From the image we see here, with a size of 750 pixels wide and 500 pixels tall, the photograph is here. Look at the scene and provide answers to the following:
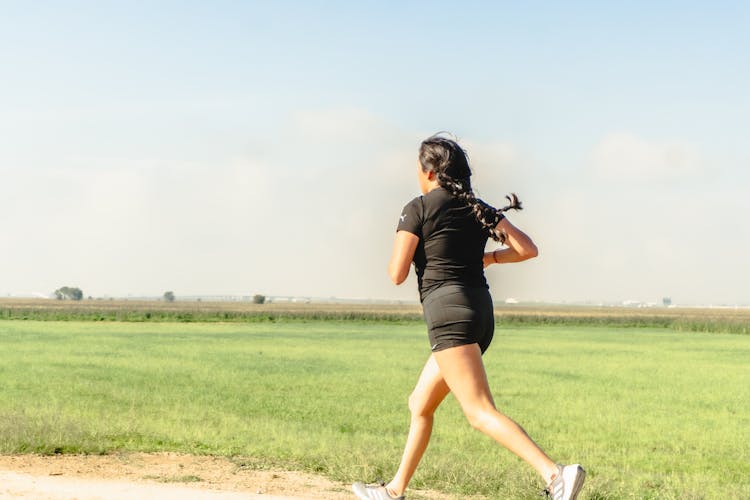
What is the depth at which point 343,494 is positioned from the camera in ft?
25.7

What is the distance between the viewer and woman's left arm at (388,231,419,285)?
18.5ft

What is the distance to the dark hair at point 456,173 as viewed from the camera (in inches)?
229

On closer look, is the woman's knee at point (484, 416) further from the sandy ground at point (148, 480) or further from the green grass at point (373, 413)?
the green grass at point (373, 413)

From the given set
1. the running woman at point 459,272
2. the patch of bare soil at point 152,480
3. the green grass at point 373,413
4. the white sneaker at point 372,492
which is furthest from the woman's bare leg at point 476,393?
the green grass at point 373,413

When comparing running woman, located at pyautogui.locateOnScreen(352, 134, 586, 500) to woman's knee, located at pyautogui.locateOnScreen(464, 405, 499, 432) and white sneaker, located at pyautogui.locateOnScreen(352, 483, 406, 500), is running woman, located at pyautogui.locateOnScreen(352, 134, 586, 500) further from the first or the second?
white sneaker, located at pyautogui.locateOnScreen(352, 483, 406, 500)

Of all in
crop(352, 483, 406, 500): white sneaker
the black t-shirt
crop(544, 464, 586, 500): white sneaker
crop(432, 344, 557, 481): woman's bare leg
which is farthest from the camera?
crop(352, 483, 406, 500): white sneaker

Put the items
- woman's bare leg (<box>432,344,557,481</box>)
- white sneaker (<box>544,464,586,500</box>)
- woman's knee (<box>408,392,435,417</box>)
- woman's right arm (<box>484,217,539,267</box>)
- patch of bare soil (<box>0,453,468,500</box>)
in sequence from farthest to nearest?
patch of bare soil (<box>0,453,468,500</box>) < woman's knee (<box>408,392,435,417</box>) < woman's right arm (<box>484,217,539,267</box>) < woman's bare leg (<box>432,344,557,481</box>) < white sneaker (<box>544,464,586,500</box>)

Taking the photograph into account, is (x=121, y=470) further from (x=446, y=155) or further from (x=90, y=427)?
(x=446, y=155)

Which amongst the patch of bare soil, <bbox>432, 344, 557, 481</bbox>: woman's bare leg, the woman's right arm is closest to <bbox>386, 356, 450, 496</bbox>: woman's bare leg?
<bbox>432, 344, 557, 481</bbox>: woman's bare leg

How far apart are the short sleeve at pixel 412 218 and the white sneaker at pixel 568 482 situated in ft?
5.24

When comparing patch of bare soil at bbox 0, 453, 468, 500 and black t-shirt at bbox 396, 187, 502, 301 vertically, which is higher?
black t-shirt at bbox 396, 187, 502, 301

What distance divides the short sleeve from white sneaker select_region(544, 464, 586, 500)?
1.60m

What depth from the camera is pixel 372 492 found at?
21.1ft

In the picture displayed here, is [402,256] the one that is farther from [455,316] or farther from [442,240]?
[455,316]
